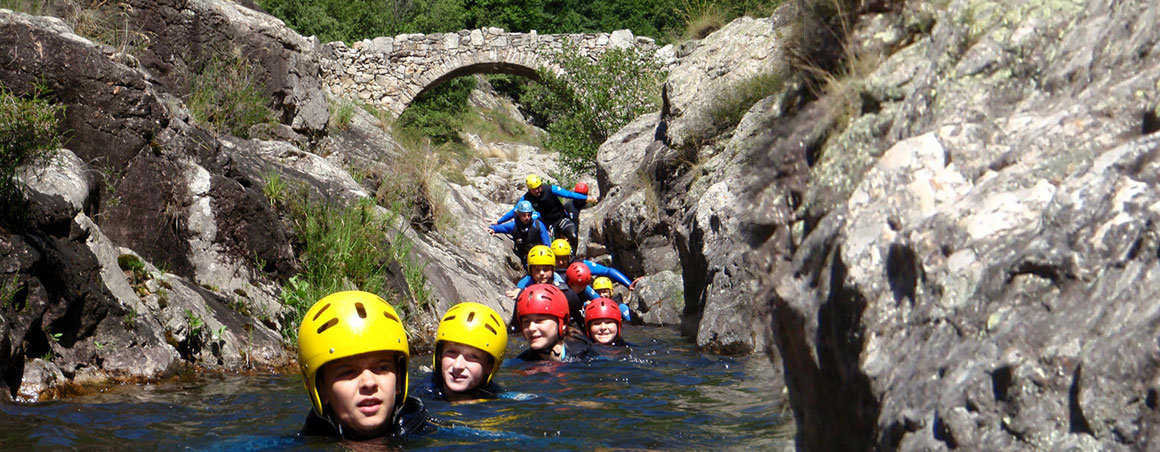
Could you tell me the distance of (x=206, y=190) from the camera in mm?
7832

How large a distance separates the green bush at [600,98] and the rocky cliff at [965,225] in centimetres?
1869

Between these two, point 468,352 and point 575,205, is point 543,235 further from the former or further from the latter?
point 468,352

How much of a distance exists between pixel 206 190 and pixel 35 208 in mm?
2141

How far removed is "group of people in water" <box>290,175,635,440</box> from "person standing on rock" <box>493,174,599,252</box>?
504 cm

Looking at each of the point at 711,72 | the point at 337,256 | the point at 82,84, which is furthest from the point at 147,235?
the point at 711,72

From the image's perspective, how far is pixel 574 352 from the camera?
758cm

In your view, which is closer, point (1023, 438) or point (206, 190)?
point (1023, 438)

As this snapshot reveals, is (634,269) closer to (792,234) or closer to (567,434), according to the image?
(567,434)

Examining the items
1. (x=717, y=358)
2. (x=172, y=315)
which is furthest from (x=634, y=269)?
(x=172, y=315)

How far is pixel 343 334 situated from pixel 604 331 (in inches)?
196

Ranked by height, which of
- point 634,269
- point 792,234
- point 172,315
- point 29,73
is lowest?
point 634,269

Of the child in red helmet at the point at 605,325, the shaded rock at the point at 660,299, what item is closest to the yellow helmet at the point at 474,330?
the child in red helmet at the point at 605,325

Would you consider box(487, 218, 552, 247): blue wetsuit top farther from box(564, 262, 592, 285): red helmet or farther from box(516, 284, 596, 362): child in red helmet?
box(516, 284, 596, 362): child in red helmet

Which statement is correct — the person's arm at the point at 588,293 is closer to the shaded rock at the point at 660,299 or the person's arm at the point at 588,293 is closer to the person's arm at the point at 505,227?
the shaded rock at the point at 660,299
